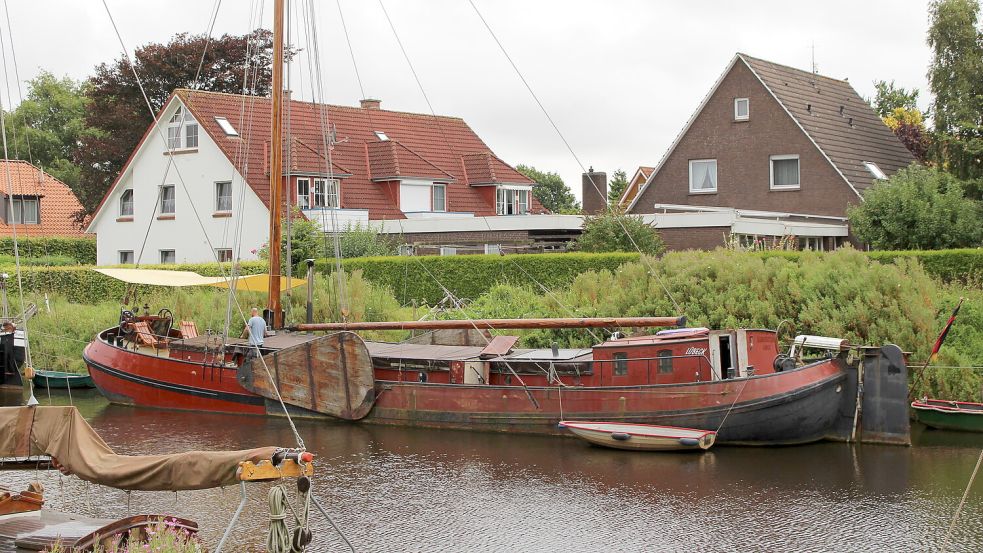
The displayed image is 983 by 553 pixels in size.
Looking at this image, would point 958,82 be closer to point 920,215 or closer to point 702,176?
point 920,215

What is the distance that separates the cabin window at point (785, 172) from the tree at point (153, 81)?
24.8 meters

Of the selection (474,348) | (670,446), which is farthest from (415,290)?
(670,446)

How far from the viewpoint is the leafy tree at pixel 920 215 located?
3269 centimetres

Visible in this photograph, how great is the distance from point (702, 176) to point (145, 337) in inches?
878

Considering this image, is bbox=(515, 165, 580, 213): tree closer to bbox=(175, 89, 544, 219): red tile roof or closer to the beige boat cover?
bbox=(175, 89, 544, 219): red tile roof

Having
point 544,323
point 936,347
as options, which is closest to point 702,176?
point 544,323

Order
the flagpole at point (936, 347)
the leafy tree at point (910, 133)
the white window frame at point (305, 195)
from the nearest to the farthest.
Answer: the flagpole at point (936, 347), the white window frame at point (305, 195), the leafy tree at point (910, 133)

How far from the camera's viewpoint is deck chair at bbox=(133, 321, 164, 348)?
28.6 m

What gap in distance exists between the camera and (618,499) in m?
17.5

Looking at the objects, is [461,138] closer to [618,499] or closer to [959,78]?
[959,78]

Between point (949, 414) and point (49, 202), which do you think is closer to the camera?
point (949, 414)

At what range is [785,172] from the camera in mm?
40375

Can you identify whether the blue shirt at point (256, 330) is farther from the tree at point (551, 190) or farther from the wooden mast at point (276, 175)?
the tree at point (551, 190)

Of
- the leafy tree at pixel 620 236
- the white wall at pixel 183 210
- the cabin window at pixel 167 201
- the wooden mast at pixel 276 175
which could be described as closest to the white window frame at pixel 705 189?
the leafy tree at pixel 620 236
